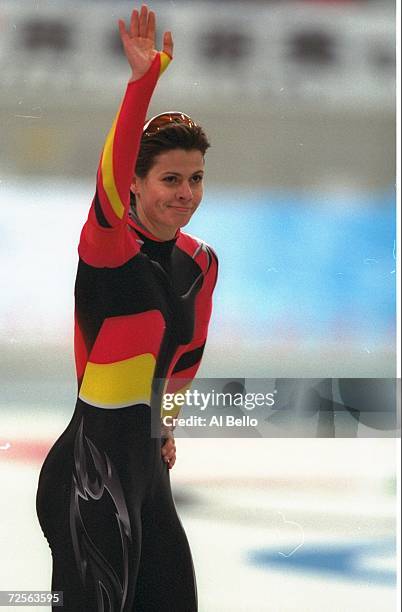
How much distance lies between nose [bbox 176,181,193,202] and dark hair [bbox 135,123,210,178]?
9 centimetres

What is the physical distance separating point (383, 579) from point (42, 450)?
0.94m

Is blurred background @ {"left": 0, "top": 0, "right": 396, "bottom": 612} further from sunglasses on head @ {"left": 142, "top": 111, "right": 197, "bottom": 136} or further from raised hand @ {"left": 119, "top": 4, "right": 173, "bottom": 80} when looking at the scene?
raised hand @ {"left": 119, "top": 4, "right": 173, "bottom": 80}

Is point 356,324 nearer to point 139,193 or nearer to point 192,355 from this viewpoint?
point 192,355

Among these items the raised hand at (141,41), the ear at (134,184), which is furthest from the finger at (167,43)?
the ear at (134,184)

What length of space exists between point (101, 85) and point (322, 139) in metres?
0.58

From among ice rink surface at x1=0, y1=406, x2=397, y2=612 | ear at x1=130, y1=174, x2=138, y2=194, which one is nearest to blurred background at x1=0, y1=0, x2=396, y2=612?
ice rink surface at x1=0, y1=406, x2=397, y2=612

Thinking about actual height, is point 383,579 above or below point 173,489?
below

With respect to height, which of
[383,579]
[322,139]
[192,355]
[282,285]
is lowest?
[383,579]

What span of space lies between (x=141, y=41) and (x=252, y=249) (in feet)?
1.96

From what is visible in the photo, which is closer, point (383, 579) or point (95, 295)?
point (95, 295)

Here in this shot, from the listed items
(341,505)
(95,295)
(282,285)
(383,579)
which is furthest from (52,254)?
(383,579)

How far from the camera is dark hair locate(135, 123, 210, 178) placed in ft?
7.64

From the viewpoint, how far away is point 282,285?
2457 mm

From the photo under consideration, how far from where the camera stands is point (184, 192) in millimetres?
2359
